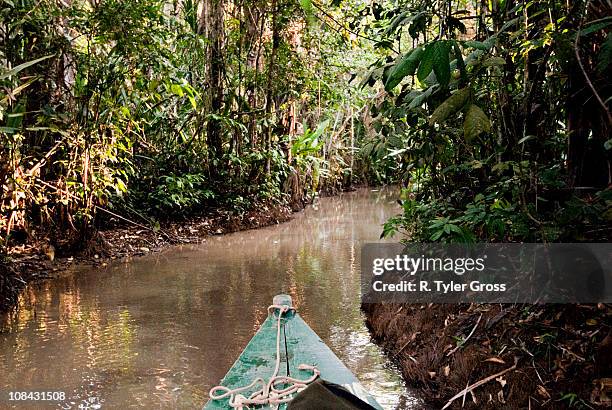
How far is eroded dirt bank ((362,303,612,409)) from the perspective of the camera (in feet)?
10.00

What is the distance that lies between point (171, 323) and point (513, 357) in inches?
114

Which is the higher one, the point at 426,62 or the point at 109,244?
the point at 426,62

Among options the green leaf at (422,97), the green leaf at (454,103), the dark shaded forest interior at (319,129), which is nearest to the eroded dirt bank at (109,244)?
the dark shaded forest interior at (319,129)

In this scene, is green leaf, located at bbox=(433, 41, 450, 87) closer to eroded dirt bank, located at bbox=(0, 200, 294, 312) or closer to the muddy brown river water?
the muddy brown river water

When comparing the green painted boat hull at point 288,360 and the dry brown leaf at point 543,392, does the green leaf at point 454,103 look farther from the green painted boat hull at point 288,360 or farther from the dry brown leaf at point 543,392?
the dry brown leaf at point 543,392

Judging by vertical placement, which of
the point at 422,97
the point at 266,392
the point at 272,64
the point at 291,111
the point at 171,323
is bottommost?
the point at 171,323

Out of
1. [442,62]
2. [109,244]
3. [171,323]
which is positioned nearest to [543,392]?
[442,62]

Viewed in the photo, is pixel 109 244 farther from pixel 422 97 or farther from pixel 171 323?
pixel 422 97

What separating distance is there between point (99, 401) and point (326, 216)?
895cm

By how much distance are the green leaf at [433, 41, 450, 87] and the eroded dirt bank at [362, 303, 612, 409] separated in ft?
5.10

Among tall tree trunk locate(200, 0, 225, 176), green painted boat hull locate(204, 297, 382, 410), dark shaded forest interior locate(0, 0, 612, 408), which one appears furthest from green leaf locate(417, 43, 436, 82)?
tall tree trunk locate(200, 0, 225, 176)

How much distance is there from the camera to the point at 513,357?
3447mm

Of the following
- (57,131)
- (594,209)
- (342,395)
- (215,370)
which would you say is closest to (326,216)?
(57,131)

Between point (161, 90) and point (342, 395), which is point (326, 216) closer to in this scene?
point (161, 90)
